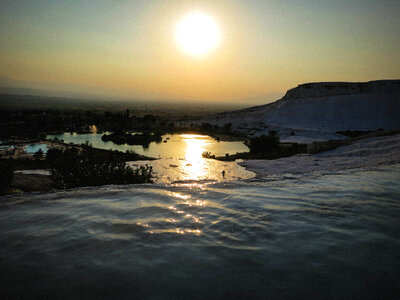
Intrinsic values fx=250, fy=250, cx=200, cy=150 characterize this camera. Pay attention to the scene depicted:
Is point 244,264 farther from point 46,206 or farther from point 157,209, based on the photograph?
point 46,206

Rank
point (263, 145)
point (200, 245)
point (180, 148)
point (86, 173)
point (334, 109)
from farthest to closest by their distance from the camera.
Answer: point (334, 109)
point (180, 148)
point (263, 145)
point (86, 173)
point (200, 245)

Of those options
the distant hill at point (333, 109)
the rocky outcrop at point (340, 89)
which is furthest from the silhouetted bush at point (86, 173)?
the rocky outcrop at point (340, 89)

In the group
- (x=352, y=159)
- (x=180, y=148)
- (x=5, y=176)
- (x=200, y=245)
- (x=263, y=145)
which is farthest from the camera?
(x=180, y=148)

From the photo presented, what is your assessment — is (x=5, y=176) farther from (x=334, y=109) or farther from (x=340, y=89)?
(x=340, y=89)

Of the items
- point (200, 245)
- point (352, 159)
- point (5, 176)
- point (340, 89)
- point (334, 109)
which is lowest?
point (5, 176)

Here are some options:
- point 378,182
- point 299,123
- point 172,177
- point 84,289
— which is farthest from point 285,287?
point 299,123

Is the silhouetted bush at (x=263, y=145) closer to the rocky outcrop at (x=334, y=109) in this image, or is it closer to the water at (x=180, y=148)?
the water at (x=180, y=148)

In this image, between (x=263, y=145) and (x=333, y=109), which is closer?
(x=263, y=145)

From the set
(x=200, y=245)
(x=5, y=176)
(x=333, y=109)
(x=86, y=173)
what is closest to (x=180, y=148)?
(x=5, y=176)
